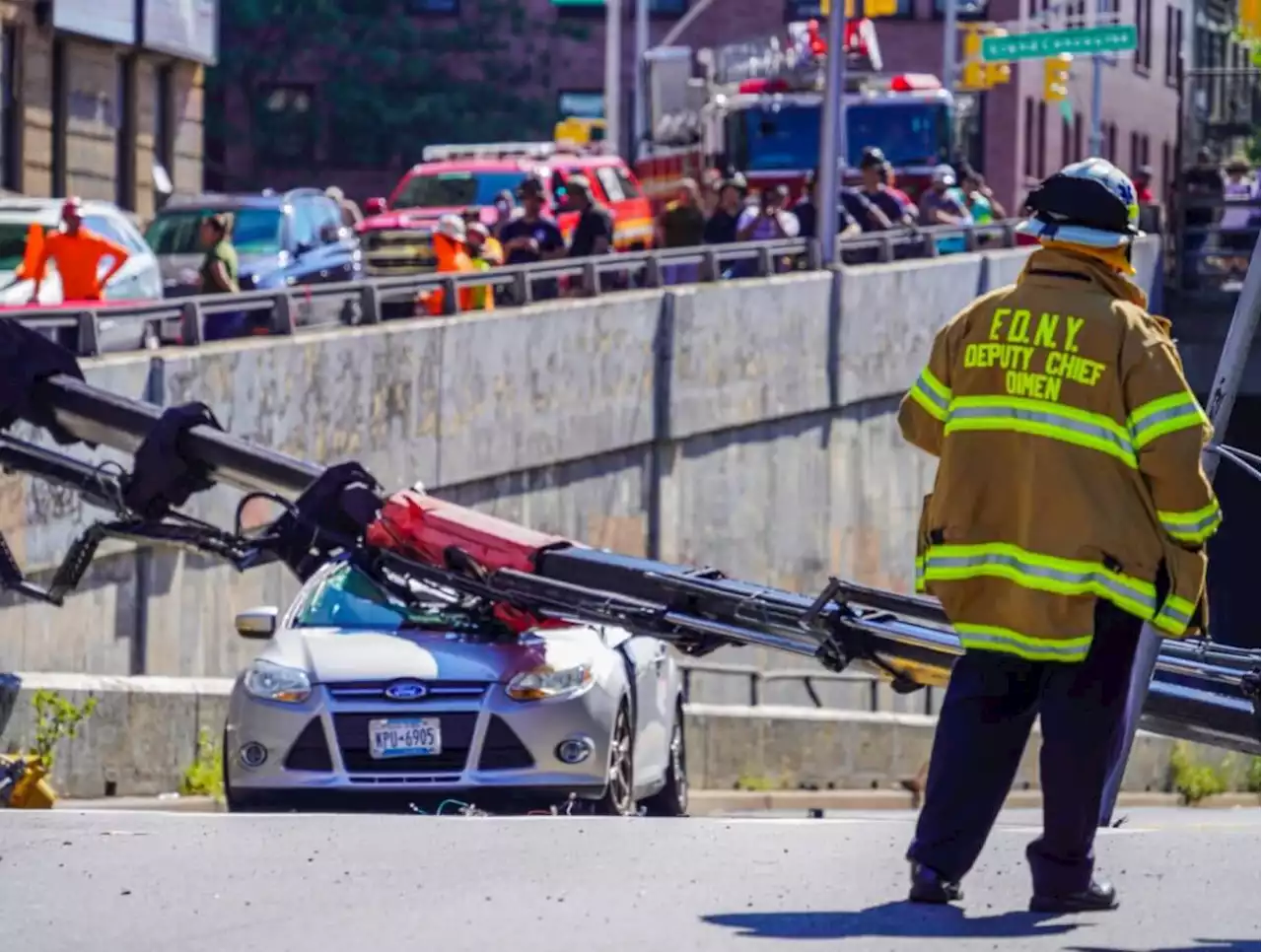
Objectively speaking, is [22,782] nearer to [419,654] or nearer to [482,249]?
[419,654]

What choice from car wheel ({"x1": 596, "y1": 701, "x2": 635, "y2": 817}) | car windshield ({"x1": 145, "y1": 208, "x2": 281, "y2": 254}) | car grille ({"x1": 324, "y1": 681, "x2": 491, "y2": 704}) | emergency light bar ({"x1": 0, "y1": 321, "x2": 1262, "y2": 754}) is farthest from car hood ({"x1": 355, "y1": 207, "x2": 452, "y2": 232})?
car grille ({"x1": 324, "y1": 681, "x2": 491, "y2": 704})

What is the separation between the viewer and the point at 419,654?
1379cm

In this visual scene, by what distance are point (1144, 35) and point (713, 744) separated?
190 ft

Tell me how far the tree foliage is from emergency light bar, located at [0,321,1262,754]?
170ft

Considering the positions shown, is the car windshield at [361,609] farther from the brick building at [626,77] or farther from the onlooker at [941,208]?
the brick building at [626,77]

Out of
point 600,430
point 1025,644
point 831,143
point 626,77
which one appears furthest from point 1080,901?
point 626,77

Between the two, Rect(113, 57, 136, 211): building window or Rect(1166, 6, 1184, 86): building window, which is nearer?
Rect(113, 57, 136, 211): building window

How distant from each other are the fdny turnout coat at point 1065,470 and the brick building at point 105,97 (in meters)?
32.1

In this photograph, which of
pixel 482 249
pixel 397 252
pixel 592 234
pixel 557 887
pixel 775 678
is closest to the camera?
pixel 557 887

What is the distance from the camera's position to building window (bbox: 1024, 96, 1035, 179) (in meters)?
70.0

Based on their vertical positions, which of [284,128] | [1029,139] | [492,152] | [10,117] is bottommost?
[492,152]

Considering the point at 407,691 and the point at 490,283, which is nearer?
the point at 407,691

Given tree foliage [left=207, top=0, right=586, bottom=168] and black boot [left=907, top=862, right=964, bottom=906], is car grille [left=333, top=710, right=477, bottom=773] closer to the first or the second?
black boot [left=907, top=862, right=964, bottom=906]

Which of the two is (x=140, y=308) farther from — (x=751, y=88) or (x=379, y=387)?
(x=751, y=88)
